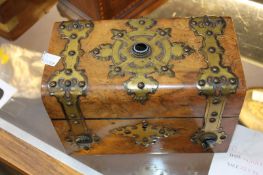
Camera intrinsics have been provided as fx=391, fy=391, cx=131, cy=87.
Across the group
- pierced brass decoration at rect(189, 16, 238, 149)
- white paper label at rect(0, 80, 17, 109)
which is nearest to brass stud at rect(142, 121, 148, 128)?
pierced brass decoration at rect(189, 16, 238, 149)

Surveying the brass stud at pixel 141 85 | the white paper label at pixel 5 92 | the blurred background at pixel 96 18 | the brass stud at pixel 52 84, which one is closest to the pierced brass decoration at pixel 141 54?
the brass stud at pixel 141 85

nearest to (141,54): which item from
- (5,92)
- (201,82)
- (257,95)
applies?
(201,82)

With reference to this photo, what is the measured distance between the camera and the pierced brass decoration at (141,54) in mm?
736

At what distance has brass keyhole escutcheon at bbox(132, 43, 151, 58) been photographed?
30.5 inches

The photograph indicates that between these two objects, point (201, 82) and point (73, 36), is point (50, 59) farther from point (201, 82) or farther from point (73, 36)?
point (201, 82)

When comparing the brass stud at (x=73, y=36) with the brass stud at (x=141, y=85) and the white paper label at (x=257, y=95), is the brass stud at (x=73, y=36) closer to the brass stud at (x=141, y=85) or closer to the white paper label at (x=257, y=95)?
the brass stud at (x=141, y=85)

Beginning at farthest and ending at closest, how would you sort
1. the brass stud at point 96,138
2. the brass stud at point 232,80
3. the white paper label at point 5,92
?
the white paper label at point 5,92 → the brass stud at point 96,138 → the brass stud at point 232,80

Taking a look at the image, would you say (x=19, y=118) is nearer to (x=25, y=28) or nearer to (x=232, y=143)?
(x=25, y=28)

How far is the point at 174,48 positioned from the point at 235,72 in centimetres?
13

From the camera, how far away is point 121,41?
0.81 meters

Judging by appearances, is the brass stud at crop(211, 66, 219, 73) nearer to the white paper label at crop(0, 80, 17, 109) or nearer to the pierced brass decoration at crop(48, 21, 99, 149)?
the pierced brass decoration at crop(48, 21, 99, 149)

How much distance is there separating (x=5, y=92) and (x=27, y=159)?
0.22m

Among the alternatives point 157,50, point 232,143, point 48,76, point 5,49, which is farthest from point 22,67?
point 232,143

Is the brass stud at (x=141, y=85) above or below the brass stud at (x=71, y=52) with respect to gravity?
below
